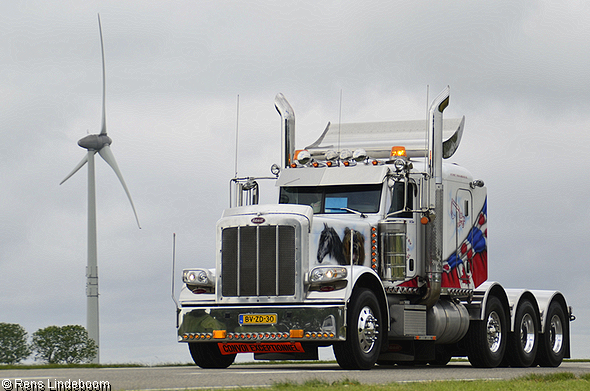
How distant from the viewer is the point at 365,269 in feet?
57.5

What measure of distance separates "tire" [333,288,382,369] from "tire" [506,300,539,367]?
18.9ft

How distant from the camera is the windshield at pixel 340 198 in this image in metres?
19.2

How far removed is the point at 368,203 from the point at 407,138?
281cm

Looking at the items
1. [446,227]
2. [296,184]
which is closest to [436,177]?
[446,227]

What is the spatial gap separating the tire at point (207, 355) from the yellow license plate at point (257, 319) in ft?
5.75

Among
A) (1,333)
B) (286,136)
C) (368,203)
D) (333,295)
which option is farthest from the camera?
(1,333)

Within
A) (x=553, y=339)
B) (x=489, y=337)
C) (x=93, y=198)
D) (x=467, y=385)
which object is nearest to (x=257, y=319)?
(x=467, y=385)

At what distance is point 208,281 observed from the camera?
18.1 metres

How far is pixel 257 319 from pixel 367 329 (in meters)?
1.87

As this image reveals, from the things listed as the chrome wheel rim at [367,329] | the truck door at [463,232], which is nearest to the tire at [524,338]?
the truck door at [463,232]

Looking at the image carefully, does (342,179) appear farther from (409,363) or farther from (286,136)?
(409,363)

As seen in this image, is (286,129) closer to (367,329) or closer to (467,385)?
(367,329)

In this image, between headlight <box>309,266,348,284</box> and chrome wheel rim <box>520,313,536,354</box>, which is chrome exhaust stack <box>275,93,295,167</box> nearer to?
headlight <box>309,266,348,284</box>

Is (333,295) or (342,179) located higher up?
(342,179)
